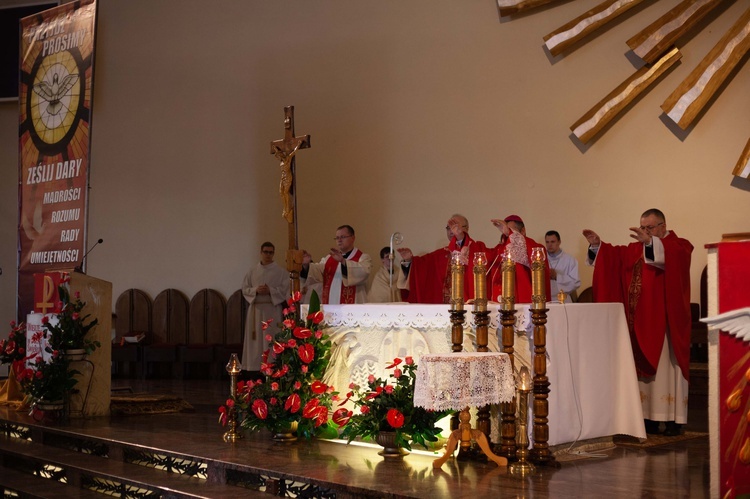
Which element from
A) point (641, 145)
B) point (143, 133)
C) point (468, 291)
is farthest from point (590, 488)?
point (143, 133)

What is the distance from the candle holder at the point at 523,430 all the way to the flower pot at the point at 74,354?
13.3 feet

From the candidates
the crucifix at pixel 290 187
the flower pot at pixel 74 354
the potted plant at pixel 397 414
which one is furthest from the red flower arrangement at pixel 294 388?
the flower pot at pixel 74 354

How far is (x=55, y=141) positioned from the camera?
884 cm

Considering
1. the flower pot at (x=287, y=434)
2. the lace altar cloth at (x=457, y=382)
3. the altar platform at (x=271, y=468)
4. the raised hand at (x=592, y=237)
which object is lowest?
the altar platform at (x=271, y=468)

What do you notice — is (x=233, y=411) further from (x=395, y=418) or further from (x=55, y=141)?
(x=55, y=141)

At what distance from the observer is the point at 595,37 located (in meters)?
9.09

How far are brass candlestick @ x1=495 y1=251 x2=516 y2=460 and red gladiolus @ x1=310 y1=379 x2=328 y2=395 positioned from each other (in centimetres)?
124

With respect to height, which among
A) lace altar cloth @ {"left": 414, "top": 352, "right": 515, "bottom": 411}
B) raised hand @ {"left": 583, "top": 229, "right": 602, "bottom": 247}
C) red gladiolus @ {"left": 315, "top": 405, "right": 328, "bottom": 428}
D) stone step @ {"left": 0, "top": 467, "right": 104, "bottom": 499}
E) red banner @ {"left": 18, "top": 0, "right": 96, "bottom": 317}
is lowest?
stone step @ {"left": 0, "top": 467, "right": 104, "bottom": 499}

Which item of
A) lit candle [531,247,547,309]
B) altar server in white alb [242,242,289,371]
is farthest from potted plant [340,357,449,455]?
altar server in white alb [242,242,289,371]

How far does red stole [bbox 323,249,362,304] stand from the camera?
28.3 feet

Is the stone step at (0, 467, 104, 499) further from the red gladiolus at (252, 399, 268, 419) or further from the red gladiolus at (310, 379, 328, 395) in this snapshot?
the red gladiolus at (310, 379, 328, 395)

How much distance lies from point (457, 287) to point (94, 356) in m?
3.64

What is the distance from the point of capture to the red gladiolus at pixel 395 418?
206 inches

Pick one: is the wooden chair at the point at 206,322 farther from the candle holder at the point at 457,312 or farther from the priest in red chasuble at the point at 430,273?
the candle holder at the point at 457,312
